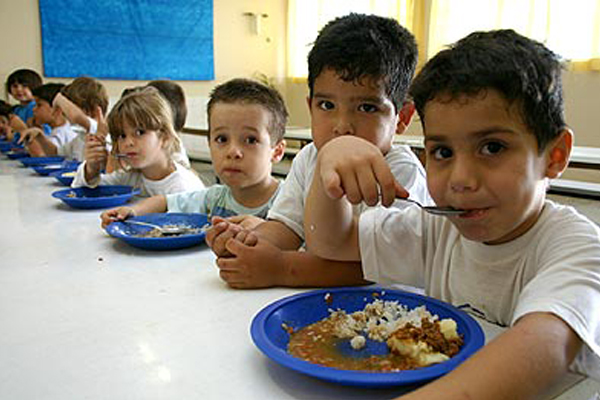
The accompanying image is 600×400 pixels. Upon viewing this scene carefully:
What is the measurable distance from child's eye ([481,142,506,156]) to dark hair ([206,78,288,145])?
0.89 m

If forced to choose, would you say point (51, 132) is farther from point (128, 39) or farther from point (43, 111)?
point (128, 39)

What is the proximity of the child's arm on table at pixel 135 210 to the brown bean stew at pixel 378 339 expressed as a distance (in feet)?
2.52

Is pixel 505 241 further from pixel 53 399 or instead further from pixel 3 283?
pixel 3 283

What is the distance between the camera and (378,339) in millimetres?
667

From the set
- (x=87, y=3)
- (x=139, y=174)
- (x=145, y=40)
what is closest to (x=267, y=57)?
(x=145, y=40)

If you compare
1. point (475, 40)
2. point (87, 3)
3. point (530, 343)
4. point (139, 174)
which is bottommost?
point (139, 174)

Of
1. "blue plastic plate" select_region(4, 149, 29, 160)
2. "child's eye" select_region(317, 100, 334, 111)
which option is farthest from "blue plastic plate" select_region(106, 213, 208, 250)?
"blue plastic plate" select_region(4, 149, 29, 160)

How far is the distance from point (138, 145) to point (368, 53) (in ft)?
3.57

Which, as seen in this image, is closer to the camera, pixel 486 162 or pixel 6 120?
pixel 486 162

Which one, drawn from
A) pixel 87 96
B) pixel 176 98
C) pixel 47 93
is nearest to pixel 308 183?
pixel 176 98

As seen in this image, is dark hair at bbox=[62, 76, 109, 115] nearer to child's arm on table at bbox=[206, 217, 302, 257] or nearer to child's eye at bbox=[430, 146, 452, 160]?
child's arm on table at bbox=[206, 217, 302, 257]

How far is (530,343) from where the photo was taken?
506mm

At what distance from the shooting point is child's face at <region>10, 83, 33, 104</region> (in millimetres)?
4457

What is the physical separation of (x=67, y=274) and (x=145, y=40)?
4.90 m
